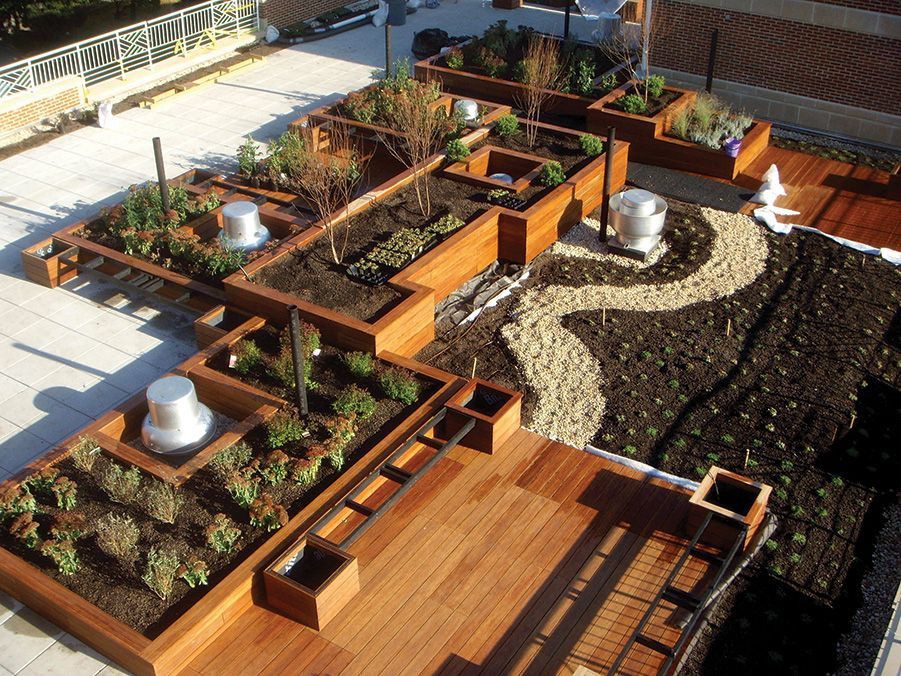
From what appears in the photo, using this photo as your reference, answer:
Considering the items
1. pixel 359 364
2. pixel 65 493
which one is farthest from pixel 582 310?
pixel 65 493

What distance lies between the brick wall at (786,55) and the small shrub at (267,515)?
13697mm

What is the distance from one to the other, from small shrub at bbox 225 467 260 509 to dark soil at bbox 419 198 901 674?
10.8 ft

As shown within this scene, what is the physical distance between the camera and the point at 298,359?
979 centimetres

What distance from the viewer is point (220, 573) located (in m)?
8.65

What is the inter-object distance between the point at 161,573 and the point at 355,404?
2.82 metres

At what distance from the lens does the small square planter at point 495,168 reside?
48.0 ft

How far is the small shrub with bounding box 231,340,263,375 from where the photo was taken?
1102cm

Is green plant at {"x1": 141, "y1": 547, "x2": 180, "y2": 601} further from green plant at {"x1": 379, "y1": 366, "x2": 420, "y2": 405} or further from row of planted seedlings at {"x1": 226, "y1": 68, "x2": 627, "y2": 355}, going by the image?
row of planted seedlings at {"x1": 226, "y1": 68, "x2": 627, "y2": 355}

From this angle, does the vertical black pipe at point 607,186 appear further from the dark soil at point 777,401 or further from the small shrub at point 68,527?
the small shrub at point 68,527

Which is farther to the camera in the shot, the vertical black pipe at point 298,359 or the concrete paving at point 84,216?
the concrete paving at point 84,216

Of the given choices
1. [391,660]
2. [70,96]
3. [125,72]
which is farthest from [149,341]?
[125,72]

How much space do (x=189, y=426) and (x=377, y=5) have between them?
60.1 ft

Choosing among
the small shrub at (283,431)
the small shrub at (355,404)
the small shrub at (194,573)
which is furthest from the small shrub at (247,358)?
the small shrub at (194,573)

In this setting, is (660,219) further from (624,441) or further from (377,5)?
(377,5)
